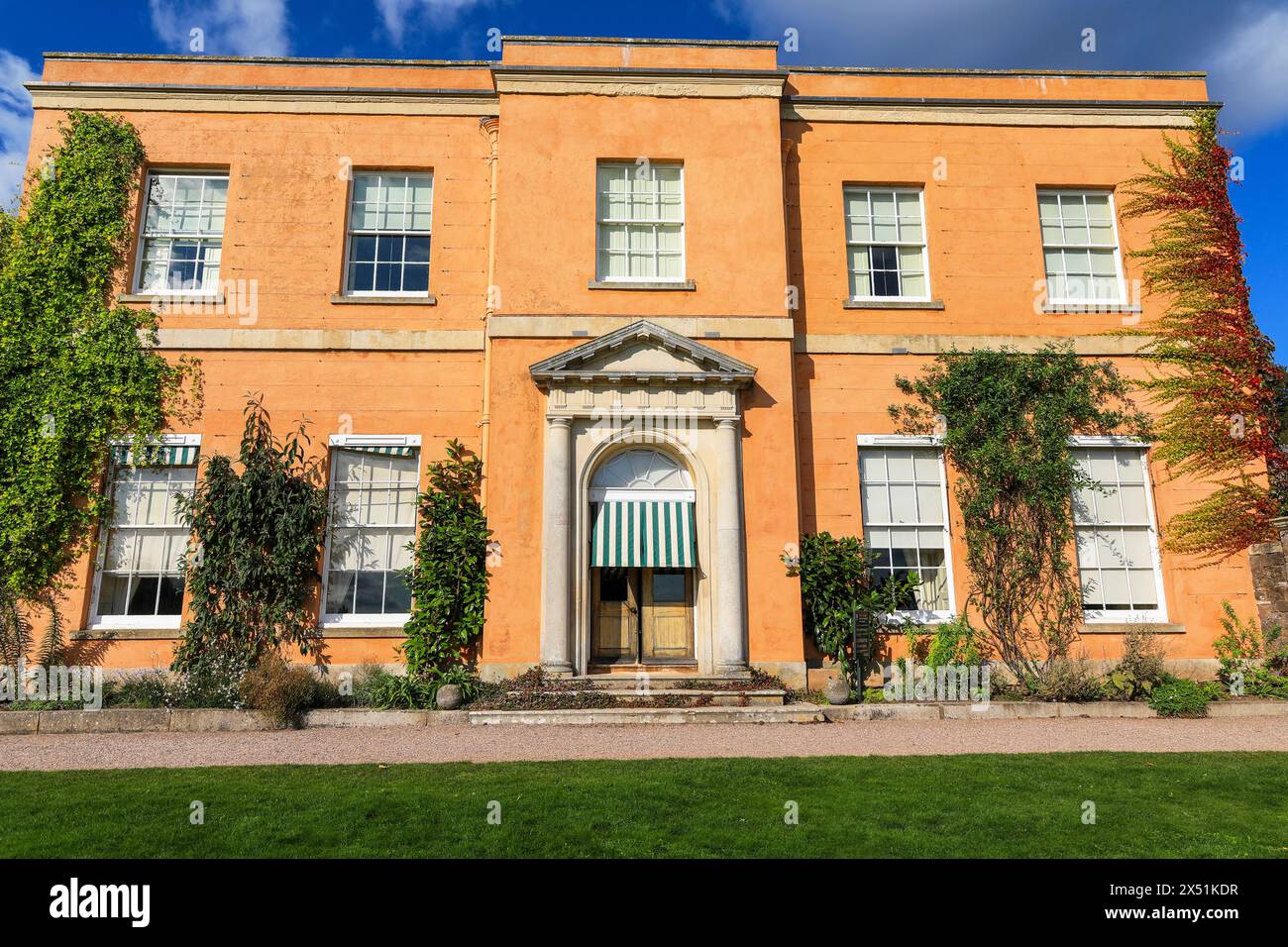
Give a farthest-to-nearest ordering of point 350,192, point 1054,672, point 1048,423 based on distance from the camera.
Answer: point 350,192 → point 1048,423 → point 1054,672

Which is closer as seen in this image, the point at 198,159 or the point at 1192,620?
the point at 1192,620

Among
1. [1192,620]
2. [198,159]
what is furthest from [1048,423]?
[198,159]

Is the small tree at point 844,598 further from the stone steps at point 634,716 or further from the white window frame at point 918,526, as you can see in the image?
the stone steps at point 634,716

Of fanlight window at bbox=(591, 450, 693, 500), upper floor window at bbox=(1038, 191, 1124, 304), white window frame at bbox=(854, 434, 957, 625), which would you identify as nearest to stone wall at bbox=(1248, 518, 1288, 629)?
upper floor window at bbox=(1038, 191, 1124, 304)

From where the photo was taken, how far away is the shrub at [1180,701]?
401 inches

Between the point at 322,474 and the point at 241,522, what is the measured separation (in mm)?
1282

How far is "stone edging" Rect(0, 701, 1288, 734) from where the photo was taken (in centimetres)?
947

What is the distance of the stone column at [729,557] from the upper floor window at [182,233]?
27.4 ft

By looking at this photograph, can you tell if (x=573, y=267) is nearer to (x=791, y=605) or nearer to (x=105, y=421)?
(x=791, y=605)

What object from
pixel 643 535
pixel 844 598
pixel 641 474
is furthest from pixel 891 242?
pixel 643 535

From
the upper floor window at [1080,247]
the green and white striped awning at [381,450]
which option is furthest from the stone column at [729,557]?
the upper floor window at [1080,247]
